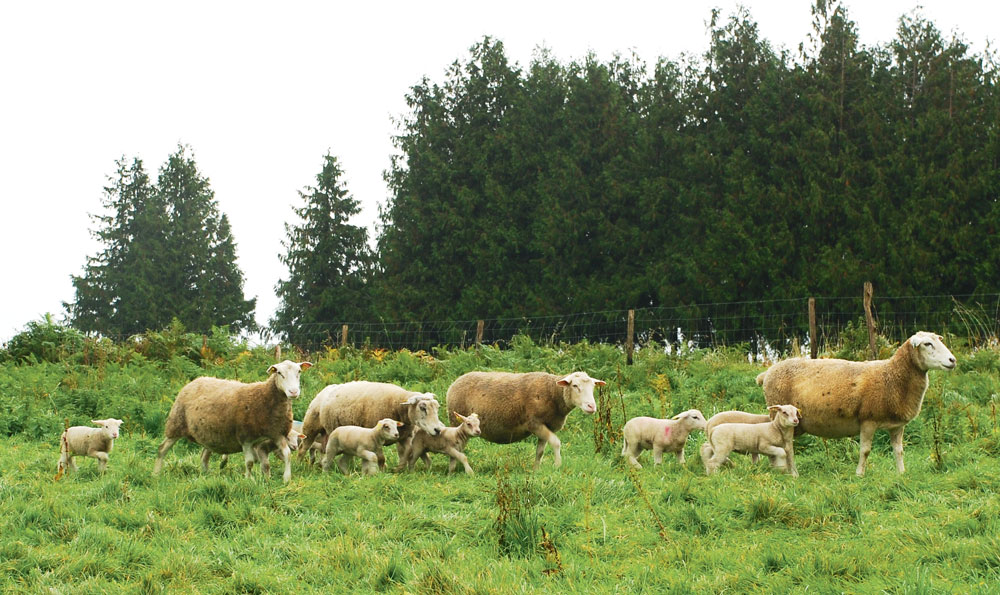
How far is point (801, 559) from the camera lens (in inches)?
257

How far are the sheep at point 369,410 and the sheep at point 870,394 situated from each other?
4453mm

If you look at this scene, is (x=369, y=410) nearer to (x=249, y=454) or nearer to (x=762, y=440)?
(x=249, y=454)

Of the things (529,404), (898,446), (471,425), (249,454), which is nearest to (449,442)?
(471,425)

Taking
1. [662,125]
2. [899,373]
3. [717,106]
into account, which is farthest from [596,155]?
[899,373]

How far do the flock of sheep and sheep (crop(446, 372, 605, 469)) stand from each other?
0.6 inches

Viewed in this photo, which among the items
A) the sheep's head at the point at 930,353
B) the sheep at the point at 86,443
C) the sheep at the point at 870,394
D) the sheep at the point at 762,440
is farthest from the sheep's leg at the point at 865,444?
the sheep at the point at 86,443

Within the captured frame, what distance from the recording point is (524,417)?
1109 cm

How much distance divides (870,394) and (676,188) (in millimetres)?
24975

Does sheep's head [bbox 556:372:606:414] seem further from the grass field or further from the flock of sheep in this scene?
the grass field

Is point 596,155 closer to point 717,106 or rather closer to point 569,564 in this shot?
point 717,106

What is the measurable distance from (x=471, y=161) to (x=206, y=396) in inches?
1187

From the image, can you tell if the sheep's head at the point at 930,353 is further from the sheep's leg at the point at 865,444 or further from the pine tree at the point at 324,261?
the pine tree at the point at 324,261

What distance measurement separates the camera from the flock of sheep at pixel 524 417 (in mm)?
10109

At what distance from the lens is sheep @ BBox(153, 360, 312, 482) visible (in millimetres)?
10344
